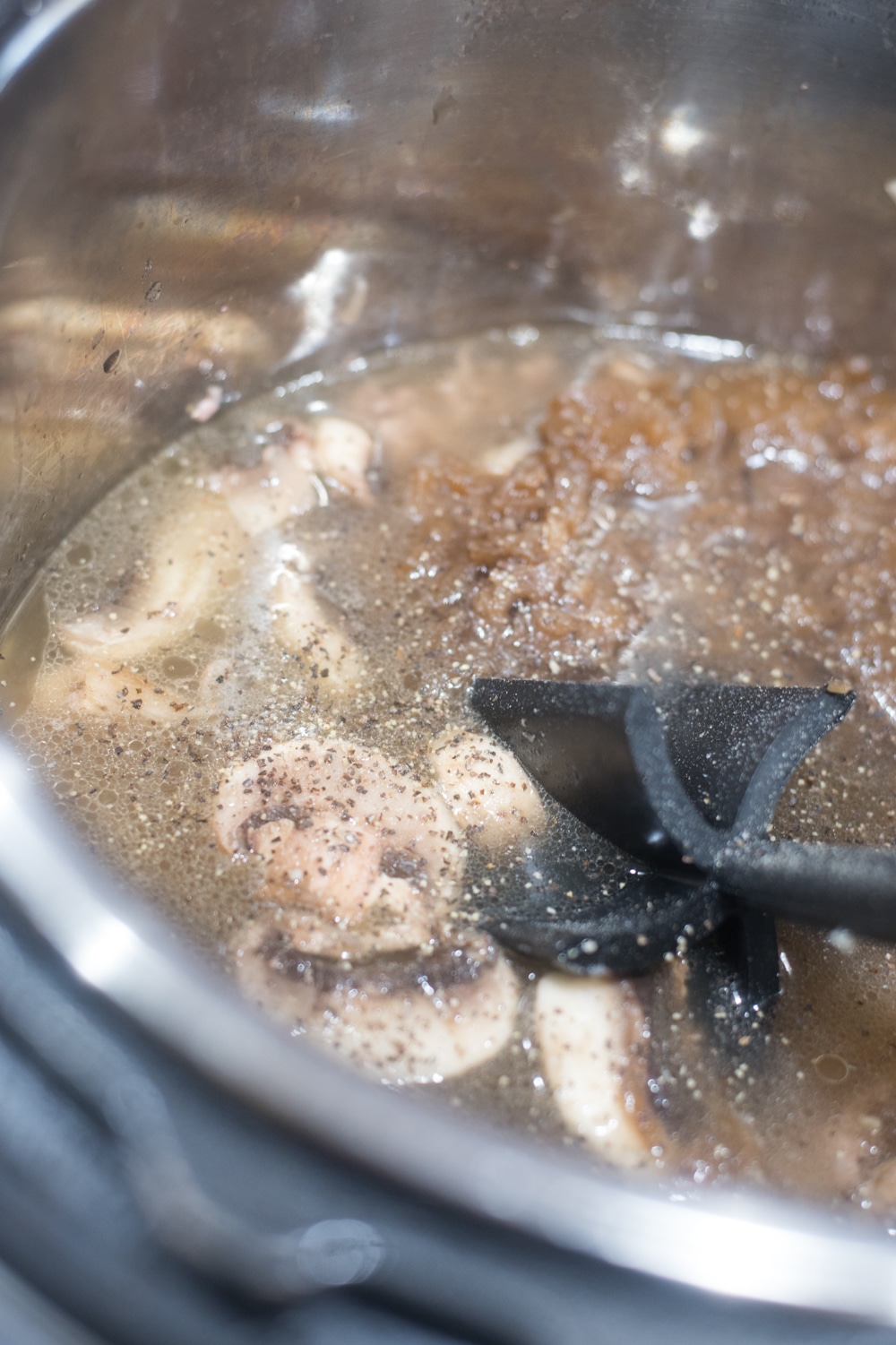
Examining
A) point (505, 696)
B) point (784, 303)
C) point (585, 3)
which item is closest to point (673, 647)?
point (505, 696)

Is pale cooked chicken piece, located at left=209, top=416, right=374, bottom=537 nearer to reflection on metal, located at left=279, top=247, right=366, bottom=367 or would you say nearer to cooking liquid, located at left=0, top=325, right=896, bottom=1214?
cooking liquid, located at left=0, top=325, right=896, bottom=1214

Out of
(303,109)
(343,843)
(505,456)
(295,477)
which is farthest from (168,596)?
(303,109)

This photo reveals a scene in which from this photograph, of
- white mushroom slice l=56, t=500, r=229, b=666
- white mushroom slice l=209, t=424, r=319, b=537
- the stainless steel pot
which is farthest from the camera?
white mushroom slice l=209, t=424, r=319, b=537

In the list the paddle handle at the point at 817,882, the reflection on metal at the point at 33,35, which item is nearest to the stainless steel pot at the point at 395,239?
the reflection on metal at the point at 33,35

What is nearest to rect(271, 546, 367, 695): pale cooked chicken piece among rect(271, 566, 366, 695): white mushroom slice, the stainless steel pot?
rect(271, 566, 366, 695): white mushroom slice

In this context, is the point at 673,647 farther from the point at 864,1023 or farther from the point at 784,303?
the point at 784,303

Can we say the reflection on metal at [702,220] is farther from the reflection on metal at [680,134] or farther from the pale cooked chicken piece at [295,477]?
the pale cooked chicken piece at [295,477]

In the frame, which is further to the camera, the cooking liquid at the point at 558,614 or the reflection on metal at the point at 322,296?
the reflection on metal at the point at 322,296
